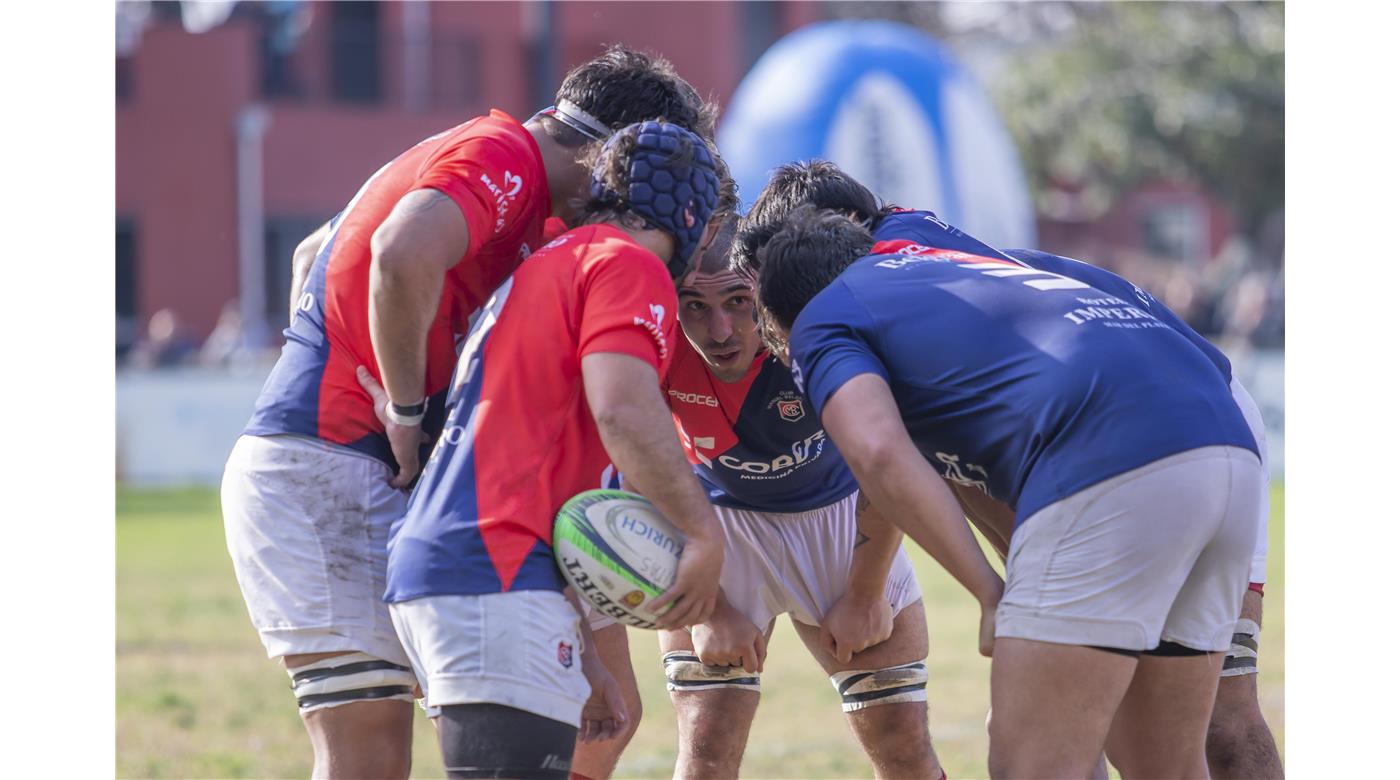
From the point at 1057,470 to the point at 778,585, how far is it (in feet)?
5.95

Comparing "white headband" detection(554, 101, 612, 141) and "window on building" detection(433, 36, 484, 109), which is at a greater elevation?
"white headband" detection(554, 101, 612, 141)

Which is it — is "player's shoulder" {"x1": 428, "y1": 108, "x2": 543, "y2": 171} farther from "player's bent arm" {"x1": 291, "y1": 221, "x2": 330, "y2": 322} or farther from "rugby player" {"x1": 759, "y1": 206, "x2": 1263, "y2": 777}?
"rugby player" {"x1": 759, "y1": 206, "x2": 1263, "y2": 777}

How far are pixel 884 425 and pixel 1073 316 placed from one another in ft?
1.83

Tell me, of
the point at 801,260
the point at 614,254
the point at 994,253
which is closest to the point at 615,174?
the point at 614,254

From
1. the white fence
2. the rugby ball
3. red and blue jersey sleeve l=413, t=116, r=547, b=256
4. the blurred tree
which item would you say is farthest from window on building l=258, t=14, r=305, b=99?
the rugby ball

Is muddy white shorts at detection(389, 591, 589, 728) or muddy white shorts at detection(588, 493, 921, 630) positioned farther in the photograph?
muddy white shorts at detection(588, 493, 921, 630)

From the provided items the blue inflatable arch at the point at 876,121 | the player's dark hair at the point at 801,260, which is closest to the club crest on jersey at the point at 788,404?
the player's dark hair at the point at 801,260

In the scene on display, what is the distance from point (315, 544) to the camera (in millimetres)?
3811

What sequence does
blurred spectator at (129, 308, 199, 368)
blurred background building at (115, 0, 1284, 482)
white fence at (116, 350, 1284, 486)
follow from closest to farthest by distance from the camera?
white fence at (116, 350, 1284, 486)
blurred spectator at (129, 308, 199, 368)
blurred background building at (115, 0, 1284, 482)

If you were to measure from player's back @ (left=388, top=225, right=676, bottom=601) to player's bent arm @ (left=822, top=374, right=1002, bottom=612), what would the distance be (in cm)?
45

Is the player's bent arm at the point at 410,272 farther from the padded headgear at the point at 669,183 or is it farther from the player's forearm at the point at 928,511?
the player's forearm at the point at 928,511

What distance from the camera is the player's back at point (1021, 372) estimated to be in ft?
11.2

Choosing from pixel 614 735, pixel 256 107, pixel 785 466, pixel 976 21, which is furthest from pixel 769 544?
pixel 976 21

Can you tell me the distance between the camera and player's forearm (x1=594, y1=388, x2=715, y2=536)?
3301 mm
